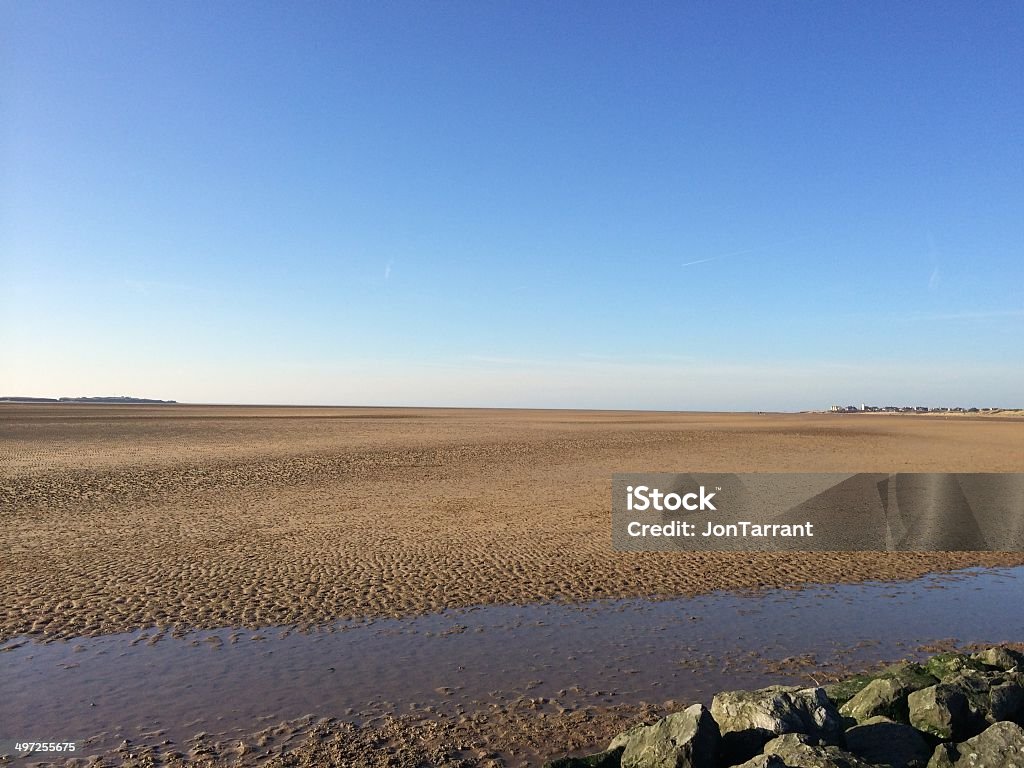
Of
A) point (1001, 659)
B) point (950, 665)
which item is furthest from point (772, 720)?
point (1001, 659)

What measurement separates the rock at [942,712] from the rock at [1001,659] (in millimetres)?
1435

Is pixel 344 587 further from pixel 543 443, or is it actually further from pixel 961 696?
pixel 543 443

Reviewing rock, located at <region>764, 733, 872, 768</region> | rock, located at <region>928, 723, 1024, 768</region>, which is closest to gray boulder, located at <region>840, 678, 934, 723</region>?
rock, located at <region>928, 723, 1024, 768</region>

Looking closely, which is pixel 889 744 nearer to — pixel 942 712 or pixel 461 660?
pixel 942 712

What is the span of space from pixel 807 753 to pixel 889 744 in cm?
131

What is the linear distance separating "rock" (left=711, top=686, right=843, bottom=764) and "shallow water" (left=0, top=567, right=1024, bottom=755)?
1874 millimetres

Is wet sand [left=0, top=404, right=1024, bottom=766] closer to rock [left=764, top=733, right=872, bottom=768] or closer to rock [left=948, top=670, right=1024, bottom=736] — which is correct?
rock [left=764, top=733, right=872, bottom=768]

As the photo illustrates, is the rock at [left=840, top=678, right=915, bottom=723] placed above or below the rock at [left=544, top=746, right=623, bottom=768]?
above

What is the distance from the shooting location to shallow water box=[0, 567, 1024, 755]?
26.5 ft

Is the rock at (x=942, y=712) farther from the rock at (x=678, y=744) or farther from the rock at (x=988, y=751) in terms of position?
the rock at (x=678, y=744)

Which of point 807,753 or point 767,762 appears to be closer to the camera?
point 767,762

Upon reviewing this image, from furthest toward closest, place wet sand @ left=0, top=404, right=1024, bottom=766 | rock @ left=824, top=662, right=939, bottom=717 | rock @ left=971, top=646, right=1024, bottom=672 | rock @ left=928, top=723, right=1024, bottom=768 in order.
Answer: rock @ left=971, top=646, right=1024, bottom=672 → wet sand @ left=0, top=404, right=1024, bottom=766 → rock @ left=824, top=662, right=939, bottom=717 → rock @ left=928, top=723, right=1024, bottom=768

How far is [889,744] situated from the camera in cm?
641

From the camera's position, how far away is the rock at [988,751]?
5.85 meters
